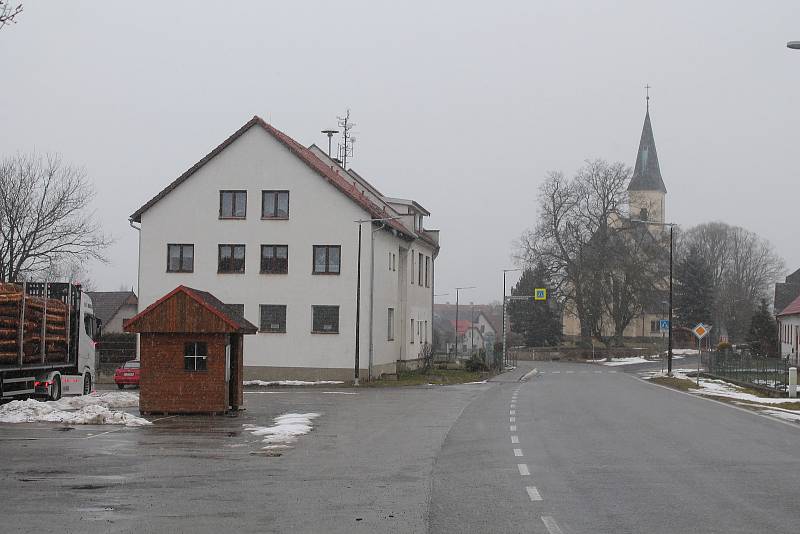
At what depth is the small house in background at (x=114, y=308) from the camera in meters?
73.6

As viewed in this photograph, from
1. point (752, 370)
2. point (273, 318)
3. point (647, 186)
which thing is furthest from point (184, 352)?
point (647, 186)

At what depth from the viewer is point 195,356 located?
78.5 feet

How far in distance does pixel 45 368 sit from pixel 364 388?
57.4 ft

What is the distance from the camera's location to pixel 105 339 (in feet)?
181

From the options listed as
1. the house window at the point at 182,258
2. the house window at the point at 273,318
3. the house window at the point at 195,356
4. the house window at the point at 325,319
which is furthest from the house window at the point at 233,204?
the house window at the point at 195,356

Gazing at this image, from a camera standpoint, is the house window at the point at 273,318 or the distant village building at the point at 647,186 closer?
the house window at the point at 273,318

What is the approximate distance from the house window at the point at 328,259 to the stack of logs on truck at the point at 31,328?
62.0 ft

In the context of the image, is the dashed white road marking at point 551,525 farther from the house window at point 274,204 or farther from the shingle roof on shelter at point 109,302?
the shingle roof on shelter at point 109,302

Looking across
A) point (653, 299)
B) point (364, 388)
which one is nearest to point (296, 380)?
point (364, 388)

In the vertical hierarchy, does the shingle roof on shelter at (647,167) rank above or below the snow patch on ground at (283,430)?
above

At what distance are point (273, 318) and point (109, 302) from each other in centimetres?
3650

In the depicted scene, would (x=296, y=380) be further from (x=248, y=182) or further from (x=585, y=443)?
(x=585, y=443)

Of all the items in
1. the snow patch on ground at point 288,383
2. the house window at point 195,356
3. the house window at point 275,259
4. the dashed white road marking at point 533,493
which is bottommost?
the snow patch on ground at point 288,383

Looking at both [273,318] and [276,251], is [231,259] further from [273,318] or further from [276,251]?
[273,318]
